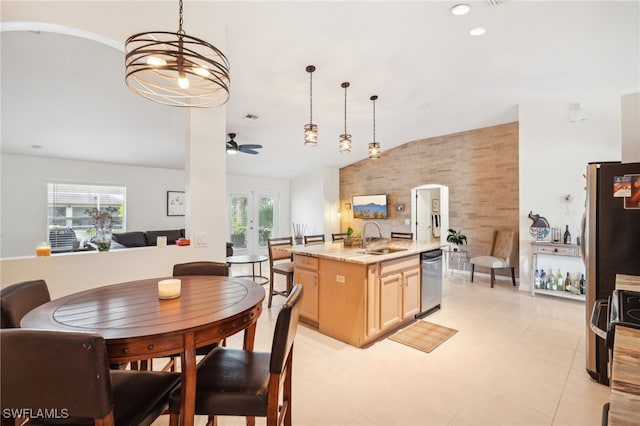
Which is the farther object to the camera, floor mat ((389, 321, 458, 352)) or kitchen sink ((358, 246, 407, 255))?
kitchen sink ((358, 246, 407, 255))

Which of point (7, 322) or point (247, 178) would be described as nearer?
point (7, 322)

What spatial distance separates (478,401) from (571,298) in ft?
11.8

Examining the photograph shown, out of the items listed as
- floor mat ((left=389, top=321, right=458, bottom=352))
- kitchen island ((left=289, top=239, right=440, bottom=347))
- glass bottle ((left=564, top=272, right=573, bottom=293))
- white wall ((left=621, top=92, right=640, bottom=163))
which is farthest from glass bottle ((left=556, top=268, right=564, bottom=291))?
white wall ((left=621, top=92, right=640, bottom=163))

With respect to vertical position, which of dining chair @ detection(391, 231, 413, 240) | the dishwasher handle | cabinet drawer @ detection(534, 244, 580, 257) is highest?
dining chair @ detection(391, 231, 413, 240)

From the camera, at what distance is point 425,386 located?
230 cm

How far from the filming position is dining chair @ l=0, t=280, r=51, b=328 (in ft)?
4.71

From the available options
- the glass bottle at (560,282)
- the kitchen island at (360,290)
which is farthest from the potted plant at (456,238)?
the kitchen island at (360,290)

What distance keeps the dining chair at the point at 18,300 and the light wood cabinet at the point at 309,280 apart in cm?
220

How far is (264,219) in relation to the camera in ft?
29.5

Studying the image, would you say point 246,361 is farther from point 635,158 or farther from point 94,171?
point 94,171

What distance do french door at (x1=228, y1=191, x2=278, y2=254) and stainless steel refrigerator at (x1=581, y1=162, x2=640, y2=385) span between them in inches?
268

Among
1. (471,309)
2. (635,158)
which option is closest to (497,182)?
(471,309)

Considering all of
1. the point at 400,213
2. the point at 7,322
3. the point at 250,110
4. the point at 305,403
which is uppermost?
the point at 250,110

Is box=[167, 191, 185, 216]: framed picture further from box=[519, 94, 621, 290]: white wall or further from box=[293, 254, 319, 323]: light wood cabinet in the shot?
box=[519, 94, 621, 290]: white wall
